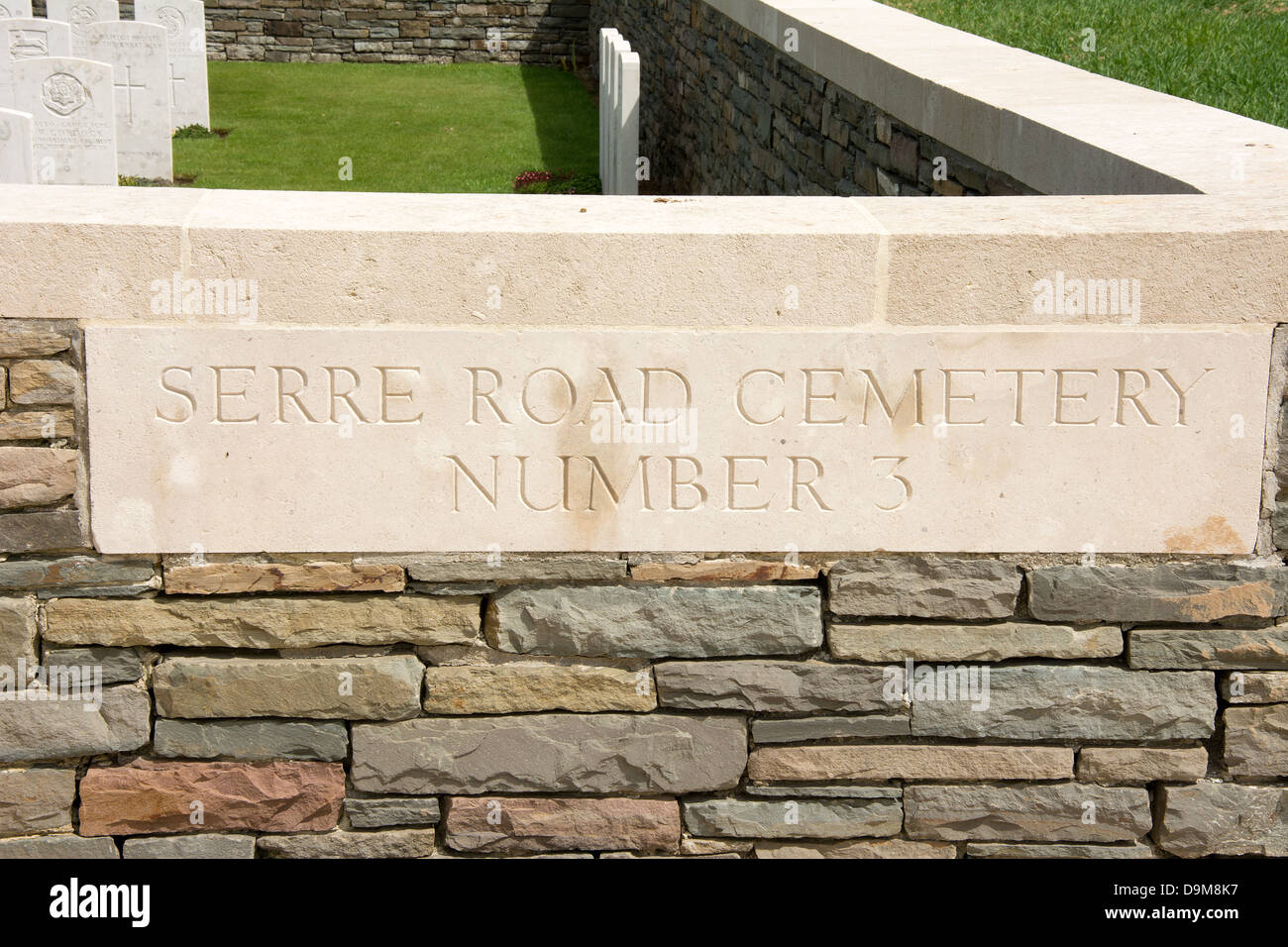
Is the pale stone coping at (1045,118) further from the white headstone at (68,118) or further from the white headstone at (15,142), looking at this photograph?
the white headstone at (68,118)

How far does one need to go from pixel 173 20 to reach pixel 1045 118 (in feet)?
37.5

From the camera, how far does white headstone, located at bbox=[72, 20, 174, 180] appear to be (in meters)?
10.5

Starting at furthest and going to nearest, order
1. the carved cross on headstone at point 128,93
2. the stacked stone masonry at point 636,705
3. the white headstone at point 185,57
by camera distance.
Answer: the white headstone at point 185,57, the carved cross on headstone at point 128,93, the stacked stone masonry at point 636,705

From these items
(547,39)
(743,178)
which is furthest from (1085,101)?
(547,39)

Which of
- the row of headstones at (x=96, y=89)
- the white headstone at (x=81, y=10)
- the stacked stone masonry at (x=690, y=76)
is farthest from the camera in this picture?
the white headstone at (x=81, y=10)

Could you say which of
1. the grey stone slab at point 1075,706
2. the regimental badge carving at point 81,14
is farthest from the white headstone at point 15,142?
the regimental badge carving at point 81,14

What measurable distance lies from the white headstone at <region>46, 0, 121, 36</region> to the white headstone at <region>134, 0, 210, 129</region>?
0.55 metres

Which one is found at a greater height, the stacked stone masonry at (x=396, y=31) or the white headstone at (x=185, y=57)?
the stacked stone masonry at (x=396, y=31)

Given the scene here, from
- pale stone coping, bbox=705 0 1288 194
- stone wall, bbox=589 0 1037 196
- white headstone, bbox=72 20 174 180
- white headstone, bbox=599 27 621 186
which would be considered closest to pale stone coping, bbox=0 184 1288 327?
pale stone coping, bbox=705 0 1288 194

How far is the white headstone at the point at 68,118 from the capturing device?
881cm

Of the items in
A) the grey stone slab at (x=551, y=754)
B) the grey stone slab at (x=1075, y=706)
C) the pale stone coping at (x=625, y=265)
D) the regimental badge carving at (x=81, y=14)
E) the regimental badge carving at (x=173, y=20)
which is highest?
the regimental badge carving at (x=81, y=14)

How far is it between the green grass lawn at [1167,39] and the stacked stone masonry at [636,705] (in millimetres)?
2672

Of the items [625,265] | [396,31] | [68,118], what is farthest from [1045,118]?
[396,31]

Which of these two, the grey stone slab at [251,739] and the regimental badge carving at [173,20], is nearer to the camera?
the grey stone slab at [251,739]
